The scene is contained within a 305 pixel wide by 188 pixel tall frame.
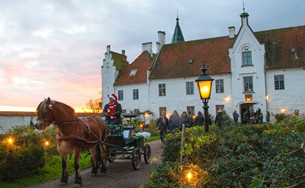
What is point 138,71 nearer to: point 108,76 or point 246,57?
point 108,76

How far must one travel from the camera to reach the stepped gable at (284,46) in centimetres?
2953

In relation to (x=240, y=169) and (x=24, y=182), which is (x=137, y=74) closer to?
(x=24, y=182)

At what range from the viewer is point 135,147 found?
10.5 meters

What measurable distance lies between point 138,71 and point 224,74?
11210 mm

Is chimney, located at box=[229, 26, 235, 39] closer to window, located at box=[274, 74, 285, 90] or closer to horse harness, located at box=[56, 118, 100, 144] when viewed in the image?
window, located at box=[274, 74, 285, 90]

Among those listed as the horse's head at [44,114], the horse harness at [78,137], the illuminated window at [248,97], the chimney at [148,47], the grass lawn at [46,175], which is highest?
the chimney at [148,47]

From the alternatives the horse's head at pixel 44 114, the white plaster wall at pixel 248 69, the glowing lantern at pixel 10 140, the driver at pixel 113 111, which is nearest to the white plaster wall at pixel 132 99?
the white plaster wall at pixel 248 69

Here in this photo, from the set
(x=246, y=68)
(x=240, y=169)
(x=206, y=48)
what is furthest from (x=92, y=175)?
(x=206, y=48)

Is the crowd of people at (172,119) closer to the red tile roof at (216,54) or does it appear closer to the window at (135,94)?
the red tile roof at (216,54)

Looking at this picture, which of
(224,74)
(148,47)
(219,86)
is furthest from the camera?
(148,47)

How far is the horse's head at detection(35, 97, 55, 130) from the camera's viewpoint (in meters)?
7.41

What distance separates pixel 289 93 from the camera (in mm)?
29469

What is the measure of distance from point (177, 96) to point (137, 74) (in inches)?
248

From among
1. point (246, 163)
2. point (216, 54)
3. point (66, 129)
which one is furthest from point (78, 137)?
point (216, 54)
